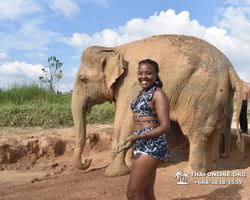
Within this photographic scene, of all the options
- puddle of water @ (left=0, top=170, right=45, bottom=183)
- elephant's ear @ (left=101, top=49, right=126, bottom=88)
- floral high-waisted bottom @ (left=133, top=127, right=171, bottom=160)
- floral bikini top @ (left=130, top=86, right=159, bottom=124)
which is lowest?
puddle of water @ (left=0, top=170, right=45, bottom=183)

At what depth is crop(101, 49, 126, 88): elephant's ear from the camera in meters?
5.54

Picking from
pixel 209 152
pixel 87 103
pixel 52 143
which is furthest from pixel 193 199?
pixel 52 143

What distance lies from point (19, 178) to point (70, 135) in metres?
2.20

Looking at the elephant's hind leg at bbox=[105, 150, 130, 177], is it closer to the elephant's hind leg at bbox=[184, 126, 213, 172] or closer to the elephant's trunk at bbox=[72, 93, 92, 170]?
the elephant's trunk at bbox=[72, 93, 92, 170]

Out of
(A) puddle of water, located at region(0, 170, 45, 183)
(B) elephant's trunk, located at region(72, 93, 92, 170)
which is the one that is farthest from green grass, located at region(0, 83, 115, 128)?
(B) elephant's trunk, located at region(72, 93, 92, 170)

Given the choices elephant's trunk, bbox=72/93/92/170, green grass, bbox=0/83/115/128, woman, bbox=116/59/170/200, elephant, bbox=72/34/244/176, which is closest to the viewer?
woman, bbox=116/59/170/200

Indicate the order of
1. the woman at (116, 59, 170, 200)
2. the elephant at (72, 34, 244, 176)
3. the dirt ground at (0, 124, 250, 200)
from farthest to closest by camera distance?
the elephant at (72, 34, 244, 176) < the dirt ground at (0, 124, 250, 200) < the woman at (116, 59, 170, 200)

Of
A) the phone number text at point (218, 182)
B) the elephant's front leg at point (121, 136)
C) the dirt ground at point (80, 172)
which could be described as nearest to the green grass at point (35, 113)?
the dirt ground at point (80, 172)

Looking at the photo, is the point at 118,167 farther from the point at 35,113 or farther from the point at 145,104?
the point at 35,113

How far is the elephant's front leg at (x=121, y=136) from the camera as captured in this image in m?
5.22

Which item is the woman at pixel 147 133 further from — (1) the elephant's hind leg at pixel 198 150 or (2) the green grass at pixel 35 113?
(2) the green grass at pixel 35 113

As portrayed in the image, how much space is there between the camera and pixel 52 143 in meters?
7.60

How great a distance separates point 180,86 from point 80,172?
8.97ft

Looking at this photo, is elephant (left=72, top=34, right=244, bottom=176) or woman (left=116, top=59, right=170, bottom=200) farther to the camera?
elephant (left=72, top=34, right=244, bottom=176)
